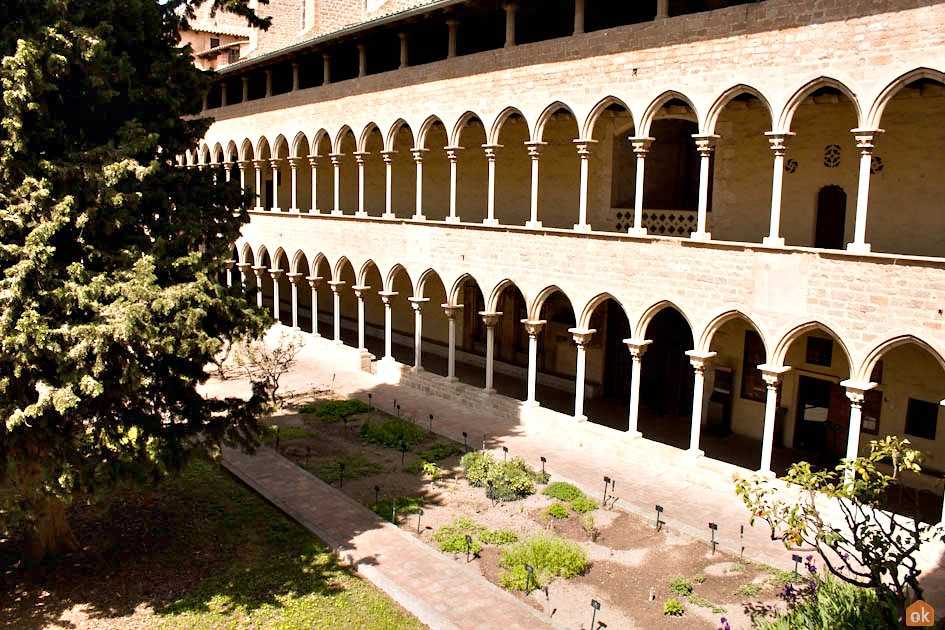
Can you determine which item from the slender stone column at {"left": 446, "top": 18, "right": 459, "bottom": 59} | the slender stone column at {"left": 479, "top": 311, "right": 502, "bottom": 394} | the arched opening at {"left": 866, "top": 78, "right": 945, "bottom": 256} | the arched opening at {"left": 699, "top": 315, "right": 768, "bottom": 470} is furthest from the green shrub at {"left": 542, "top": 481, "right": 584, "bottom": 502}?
the slender stone column at {"left": 446, "top": 18, "right": 459, "bottom": 59}

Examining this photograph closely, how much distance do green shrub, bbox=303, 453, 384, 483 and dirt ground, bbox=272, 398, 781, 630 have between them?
0.34ft

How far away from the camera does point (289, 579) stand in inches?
470

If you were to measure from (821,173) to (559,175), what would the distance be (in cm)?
757

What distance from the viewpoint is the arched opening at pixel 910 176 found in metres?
15.2

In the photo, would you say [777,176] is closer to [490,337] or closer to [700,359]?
[700,359]

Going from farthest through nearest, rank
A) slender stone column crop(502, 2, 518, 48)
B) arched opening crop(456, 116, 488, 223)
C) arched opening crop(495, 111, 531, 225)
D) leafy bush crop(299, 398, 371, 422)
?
arched opening crop(456, 116, 488, 223) < arched opening crop(495, 111, 531, 225) < leafy bush crop(299, 398, 371, 422) < slender stone column crop(502, 2, 518, 48)

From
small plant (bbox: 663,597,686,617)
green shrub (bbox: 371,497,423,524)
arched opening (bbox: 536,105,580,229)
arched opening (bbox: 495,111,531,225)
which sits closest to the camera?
small plant (bbox: 663,597,686,617)

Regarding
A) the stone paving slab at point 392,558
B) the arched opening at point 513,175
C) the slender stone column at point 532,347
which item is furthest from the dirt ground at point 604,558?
the arched opening at point 513,175

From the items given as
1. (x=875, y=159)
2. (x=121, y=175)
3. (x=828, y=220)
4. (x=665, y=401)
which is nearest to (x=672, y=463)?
(x=665, y=401)

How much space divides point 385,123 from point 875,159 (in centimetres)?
1344

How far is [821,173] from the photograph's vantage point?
17.1m

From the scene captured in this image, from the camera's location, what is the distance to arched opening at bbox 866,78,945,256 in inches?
600

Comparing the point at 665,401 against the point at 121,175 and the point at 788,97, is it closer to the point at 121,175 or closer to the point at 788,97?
the point at 788,97

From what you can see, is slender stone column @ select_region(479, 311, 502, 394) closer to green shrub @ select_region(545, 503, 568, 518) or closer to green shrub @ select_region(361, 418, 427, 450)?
green shrub @ select_region(361, 418, 427, 450)
